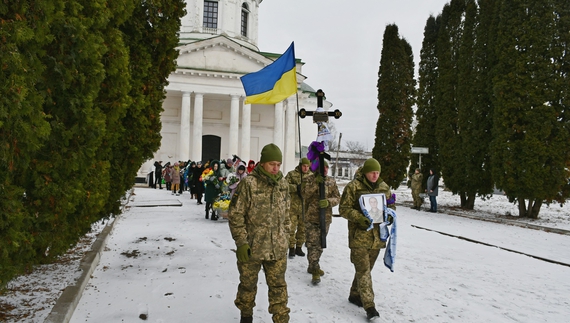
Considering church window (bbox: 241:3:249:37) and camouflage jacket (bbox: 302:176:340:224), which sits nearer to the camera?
camouflage jacket (bbox: 302:176:340:224)

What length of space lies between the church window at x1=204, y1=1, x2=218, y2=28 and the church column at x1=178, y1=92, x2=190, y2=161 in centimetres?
893

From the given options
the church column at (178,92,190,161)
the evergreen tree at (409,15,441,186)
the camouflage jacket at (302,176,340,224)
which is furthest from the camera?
the church column at (178,92,190,161)

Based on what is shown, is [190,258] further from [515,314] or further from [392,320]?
[515,314]

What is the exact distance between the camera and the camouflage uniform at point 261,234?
357 centimetres

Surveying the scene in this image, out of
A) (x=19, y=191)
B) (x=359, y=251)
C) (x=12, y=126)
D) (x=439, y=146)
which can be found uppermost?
(x=439, y=146)

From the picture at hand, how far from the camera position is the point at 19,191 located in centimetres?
289

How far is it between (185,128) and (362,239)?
2561 cm

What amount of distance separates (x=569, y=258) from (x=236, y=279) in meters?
6.63

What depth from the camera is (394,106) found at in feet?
67.3

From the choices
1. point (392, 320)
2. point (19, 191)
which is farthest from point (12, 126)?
point (392, 320)

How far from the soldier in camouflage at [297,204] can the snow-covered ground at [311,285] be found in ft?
1.01

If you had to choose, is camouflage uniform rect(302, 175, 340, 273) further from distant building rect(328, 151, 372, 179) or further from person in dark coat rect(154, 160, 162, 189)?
distant building rect(328, 151, 372, 179)

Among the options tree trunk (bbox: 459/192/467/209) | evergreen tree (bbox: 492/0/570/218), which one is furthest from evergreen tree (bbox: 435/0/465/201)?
evergreen tree (bbox: 492/0/570/218)

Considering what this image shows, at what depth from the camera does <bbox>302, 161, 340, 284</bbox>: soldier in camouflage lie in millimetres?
5309
